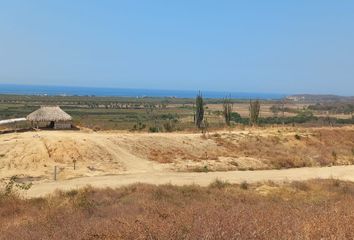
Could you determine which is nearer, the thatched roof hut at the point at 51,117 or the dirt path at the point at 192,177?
the dirt path at the point at 192,177

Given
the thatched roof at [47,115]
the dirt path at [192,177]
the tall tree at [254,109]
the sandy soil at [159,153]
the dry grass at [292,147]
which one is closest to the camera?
the dirt path at [192,177]

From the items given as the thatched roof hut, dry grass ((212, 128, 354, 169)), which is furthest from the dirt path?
the thatched roof hut

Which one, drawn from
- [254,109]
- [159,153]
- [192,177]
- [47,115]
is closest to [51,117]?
[47,115]

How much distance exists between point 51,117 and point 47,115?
1.31ft

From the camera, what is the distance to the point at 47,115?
45531mm

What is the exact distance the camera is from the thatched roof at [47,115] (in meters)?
45.2

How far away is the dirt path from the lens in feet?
95.8

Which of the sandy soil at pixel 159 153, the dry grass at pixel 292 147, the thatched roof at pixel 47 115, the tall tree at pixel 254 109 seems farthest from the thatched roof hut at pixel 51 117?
the tall tree at pixel 254 109

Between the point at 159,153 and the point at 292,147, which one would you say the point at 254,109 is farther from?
the point at 159,153

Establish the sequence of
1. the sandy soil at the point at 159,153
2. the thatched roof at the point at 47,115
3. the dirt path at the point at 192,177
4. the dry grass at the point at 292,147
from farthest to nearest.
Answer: the thatched roof at the point at 47,115 < the dry grass at the point at 292,147 < the sandy soil at the point at 159,153 < the dirt path at the point at 192,177

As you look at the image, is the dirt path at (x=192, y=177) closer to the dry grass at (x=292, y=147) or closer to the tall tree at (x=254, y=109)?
the dry grass at (x=292, y=147)

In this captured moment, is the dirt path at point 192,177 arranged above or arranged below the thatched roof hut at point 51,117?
below

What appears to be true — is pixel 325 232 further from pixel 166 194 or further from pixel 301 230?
pixel 166 194

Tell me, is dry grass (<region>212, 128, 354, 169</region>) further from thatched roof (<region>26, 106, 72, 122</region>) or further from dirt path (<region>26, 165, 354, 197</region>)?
thatched roof (<region>26, 106, 72, 122</region>)
